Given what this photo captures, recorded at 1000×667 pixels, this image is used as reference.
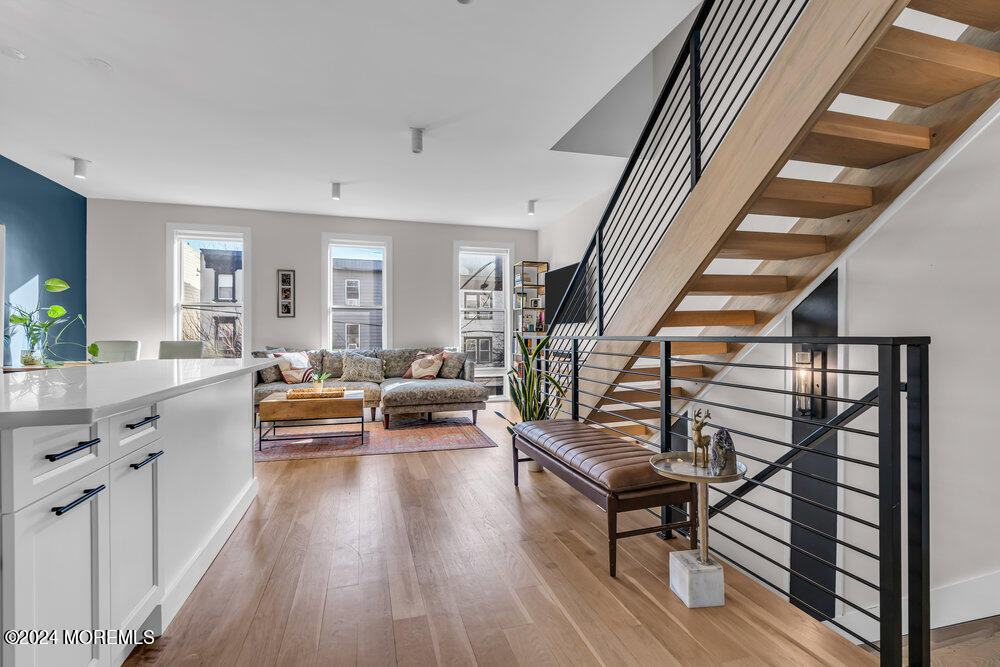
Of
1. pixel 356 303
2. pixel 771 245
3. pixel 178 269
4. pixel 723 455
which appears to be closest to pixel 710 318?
pixel 771 245

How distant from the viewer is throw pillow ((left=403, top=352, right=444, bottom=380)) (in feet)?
18.9

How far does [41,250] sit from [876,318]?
6753mm

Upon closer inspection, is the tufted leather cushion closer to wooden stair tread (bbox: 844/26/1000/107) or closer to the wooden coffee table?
wooden stair tread (bbox: 844/26/1000/107)

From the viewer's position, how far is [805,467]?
2.79 metres

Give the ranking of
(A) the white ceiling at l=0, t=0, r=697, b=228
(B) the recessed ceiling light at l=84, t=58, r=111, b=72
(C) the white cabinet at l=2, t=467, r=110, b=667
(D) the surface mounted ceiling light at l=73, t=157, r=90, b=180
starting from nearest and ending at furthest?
(C) the white cabinet at l=2, t=467, r=110, b=667
(A) the white ceiling at l=0, t=0, r=697, b=228
(B) the recessed ceiling light at l=84, t=58, r=111, b=72
(D) the surface mounted ceiling light at l=73, t=157, r=90, b=180

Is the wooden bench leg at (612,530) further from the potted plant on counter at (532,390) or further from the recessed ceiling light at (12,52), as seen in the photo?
the recessed ceiling light at (12,52)

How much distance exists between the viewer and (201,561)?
1.90m

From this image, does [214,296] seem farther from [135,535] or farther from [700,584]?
[700,584]

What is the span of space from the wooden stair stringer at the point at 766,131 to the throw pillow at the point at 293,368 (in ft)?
13.8

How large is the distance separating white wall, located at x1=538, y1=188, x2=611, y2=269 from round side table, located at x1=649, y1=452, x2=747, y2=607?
389 cm

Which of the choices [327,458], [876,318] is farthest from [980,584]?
[327,458]

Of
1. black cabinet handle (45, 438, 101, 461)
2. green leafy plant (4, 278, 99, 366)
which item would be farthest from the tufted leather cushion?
green leafy plant (4, 278, 99, 366)

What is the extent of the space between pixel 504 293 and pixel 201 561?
17.9ft

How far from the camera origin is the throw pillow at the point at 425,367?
576 centimetres
